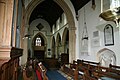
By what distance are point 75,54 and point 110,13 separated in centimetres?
679

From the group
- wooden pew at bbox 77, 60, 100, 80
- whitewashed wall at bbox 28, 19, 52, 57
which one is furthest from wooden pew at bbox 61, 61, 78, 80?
whitewashed wall at bbox 28, 19, 52, 57

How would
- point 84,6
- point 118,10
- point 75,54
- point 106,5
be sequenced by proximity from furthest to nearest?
1. point 75,54
2. point 84,6
3. point 106,5
4. point 118,10

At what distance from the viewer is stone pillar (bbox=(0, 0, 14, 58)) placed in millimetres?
2856

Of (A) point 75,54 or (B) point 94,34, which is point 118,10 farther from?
(A) point 75,54

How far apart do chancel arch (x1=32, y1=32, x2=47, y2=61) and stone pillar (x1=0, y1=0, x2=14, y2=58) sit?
1745cm

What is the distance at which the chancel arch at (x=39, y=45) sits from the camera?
2070 centimetres

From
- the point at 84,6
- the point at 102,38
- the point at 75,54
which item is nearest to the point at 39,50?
the point at 75,54

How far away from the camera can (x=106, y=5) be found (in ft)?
16.6

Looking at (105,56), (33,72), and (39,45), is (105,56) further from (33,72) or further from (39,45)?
(39,45)

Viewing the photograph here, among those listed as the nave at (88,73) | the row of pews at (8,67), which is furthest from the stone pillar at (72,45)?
the row of pews at (8,67)

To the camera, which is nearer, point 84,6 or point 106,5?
point 106,5

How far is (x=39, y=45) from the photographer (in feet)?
70.4

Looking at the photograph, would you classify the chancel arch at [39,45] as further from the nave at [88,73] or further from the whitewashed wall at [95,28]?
the nave at [88,73]

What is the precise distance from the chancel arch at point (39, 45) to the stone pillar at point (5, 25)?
17.5 metres
